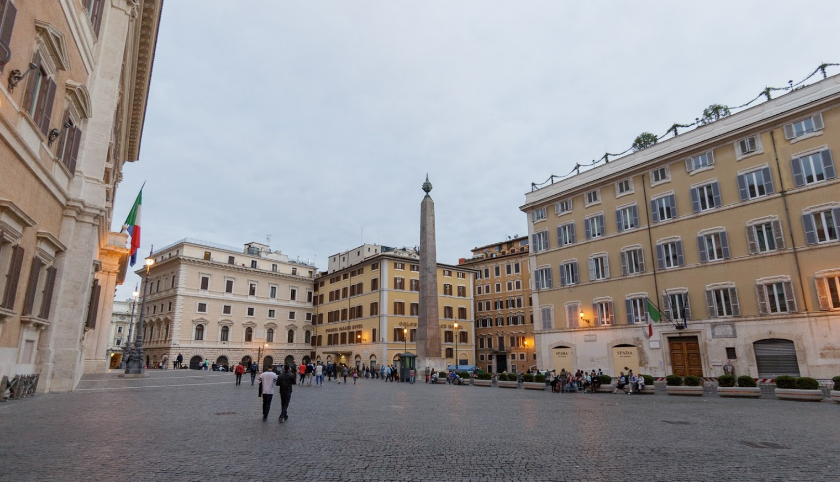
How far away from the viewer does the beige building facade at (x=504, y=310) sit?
56.0 m

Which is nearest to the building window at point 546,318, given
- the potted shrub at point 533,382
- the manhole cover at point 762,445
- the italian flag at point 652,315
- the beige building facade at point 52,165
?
the italian flag at point 652,315

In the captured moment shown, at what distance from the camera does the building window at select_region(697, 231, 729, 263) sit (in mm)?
26047

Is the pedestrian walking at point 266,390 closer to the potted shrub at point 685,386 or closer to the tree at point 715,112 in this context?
the potted shrub at point 685,386

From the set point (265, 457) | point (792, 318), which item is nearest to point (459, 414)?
point (265, 457)

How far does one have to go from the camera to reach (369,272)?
53.6 m

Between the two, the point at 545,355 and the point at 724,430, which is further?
the point at 545,355

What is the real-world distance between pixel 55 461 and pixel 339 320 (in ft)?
171

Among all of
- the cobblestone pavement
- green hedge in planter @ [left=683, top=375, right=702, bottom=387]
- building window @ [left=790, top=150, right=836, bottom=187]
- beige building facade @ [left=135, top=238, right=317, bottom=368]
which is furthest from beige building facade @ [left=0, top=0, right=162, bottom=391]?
beige building facade @ [left=135, top=238, right=317, bottom=368]

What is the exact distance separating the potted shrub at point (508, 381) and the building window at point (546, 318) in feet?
22.8

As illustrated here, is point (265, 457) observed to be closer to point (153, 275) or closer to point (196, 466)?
point (196, 466)

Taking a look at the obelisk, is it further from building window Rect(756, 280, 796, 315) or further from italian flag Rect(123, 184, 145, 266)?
building window Rect(756, 280, 796, 315)

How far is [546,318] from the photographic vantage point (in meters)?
34.8

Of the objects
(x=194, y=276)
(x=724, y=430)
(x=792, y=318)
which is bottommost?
(x=724, y=430)

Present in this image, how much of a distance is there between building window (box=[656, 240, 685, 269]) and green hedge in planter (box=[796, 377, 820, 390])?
35.1 feet
